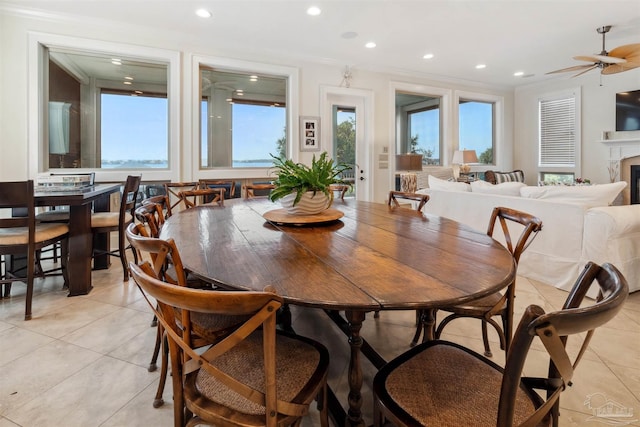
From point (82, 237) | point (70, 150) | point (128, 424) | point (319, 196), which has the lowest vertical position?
point (128, 424)

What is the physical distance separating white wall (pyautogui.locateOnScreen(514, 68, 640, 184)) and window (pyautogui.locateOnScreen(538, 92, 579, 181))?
0.34ft

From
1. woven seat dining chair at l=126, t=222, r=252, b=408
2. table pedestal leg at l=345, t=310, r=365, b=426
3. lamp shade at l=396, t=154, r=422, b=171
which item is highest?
lamp shade at l=396, t=154, r=422, b=171

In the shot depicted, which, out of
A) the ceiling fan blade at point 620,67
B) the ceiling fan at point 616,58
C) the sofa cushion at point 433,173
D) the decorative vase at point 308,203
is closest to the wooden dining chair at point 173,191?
the decorative vase at point 308,203

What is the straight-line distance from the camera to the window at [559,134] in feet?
20.7

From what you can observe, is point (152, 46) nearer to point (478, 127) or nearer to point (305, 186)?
point (305, 186)

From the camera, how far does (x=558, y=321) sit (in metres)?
0.51

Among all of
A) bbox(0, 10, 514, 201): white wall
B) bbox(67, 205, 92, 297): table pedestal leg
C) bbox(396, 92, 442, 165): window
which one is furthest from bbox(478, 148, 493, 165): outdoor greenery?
bbox(67, 205, 92, 297): table pedestal leg

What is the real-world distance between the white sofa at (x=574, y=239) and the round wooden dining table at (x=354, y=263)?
65.5 inches

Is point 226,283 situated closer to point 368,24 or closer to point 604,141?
point 368,24

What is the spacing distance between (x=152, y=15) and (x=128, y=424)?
4.10 m

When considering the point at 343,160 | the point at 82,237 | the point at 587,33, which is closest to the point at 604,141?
the point at 587,33

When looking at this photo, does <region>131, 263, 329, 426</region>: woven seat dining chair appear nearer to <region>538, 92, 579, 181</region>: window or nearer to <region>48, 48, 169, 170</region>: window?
<region>48, 48, 169, 170</region>: window

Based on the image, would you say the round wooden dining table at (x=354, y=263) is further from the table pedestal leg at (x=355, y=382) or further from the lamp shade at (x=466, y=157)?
the lamp shade at (x=466, y=157)

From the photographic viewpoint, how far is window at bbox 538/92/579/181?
20.7 feet
